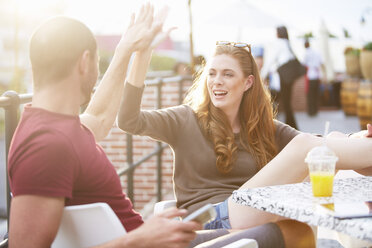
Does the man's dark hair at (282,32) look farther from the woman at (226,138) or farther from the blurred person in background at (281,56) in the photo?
the woman at (226,138)

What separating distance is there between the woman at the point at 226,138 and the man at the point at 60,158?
25.3 inches

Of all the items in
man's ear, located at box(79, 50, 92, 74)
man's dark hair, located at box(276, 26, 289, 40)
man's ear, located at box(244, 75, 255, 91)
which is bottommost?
man's ear, located at box(244, 75, 255, 91)

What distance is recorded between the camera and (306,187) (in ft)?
6.06

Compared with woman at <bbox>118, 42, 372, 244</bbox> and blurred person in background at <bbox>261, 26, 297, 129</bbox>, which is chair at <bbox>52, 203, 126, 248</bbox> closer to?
woman at <bbox>118, 42, 372, 244</bbox>

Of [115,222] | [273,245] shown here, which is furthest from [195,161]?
[115,222]

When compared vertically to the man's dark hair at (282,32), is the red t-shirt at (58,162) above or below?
below

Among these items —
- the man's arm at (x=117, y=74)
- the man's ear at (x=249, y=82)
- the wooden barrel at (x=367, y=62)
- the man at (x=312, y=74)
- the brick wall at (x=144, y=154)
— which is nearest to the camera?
the man's arm at (x=117, y=74)

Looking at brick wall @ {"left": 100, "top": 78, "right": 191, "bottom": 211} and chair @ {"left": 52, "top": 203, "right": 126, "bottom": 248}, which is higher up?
chair @ {"left": 52, "top": 203, "right": 126, "bottom": 248}

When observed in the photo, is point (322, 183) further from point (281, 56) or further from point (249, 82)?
point (281, 56)

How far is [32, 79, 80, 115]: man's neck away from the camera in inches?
55.5

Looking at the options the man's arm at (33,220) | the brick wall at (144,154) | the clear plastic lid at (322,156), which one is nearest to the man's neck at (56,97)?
the man's arm at (33,220)

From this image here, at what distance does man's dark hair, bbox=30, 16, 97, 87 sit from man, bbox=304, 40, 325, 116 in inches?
422

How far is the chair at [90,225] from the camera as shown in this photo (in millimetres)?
1398

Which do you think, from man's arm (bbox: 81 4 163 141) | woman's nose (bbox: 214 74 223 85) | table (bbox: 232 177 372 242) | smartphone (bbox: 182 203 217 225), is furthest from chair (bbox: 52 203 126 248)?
woman's nose (bbox: 214 74 223 85)
